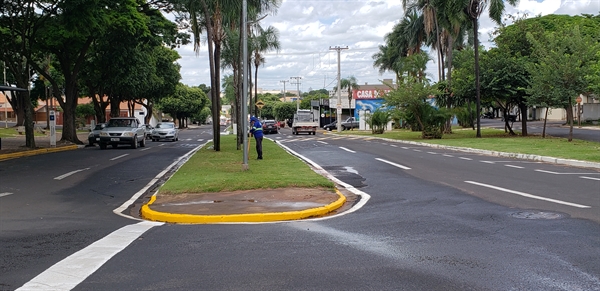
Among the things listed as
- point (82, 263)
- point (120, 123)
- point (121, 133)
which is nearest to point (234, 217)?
point (82, 263)

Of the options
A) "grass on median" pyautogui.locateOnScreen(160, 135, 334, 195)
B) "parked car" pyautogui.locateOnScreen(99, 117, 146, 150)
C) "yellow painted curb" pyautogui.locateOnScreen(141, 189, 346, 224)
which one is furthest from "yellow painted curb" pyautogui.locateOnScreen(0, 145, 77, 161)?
"yellow painted curb" pyautogui.locateOnScreen(141, 189, 346, 224)

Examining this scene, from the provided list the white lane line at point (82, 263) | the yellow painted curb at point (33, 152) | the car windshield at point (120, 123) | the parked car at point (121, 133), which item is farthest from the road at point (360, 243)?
the car windshield at point (120, 123)

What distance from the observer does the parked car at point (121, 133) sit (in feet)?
97.8

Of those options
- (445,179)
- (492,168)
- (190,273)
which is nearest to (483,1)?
(492,168)

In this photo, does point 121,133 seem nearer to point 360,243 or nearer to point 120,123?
point 120,123

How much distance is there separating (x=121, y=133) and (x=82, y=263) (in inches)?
955

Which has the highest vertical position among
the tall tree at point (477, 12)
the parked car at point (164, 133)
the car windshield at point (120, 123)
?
the tall tree at point (477, 12)

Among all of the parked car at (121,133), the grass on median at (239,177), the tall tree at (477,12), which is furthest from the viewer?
the tall tree at (477,12)

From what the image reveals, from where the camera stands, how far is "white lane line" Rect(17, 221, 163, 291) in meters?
5.93

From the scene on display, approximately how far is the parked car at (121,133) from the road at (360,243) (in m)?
16.1

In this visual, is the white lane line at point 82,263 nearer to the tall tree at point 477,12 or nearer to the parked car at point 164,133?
the tall tree at point 477,12

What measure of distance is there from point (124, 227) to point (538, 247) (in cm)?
633

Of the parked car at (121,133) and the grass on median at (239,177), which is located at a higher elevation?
the parked car at (121,133)

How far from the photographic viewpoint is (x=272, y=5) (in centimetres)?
Result: 2441
